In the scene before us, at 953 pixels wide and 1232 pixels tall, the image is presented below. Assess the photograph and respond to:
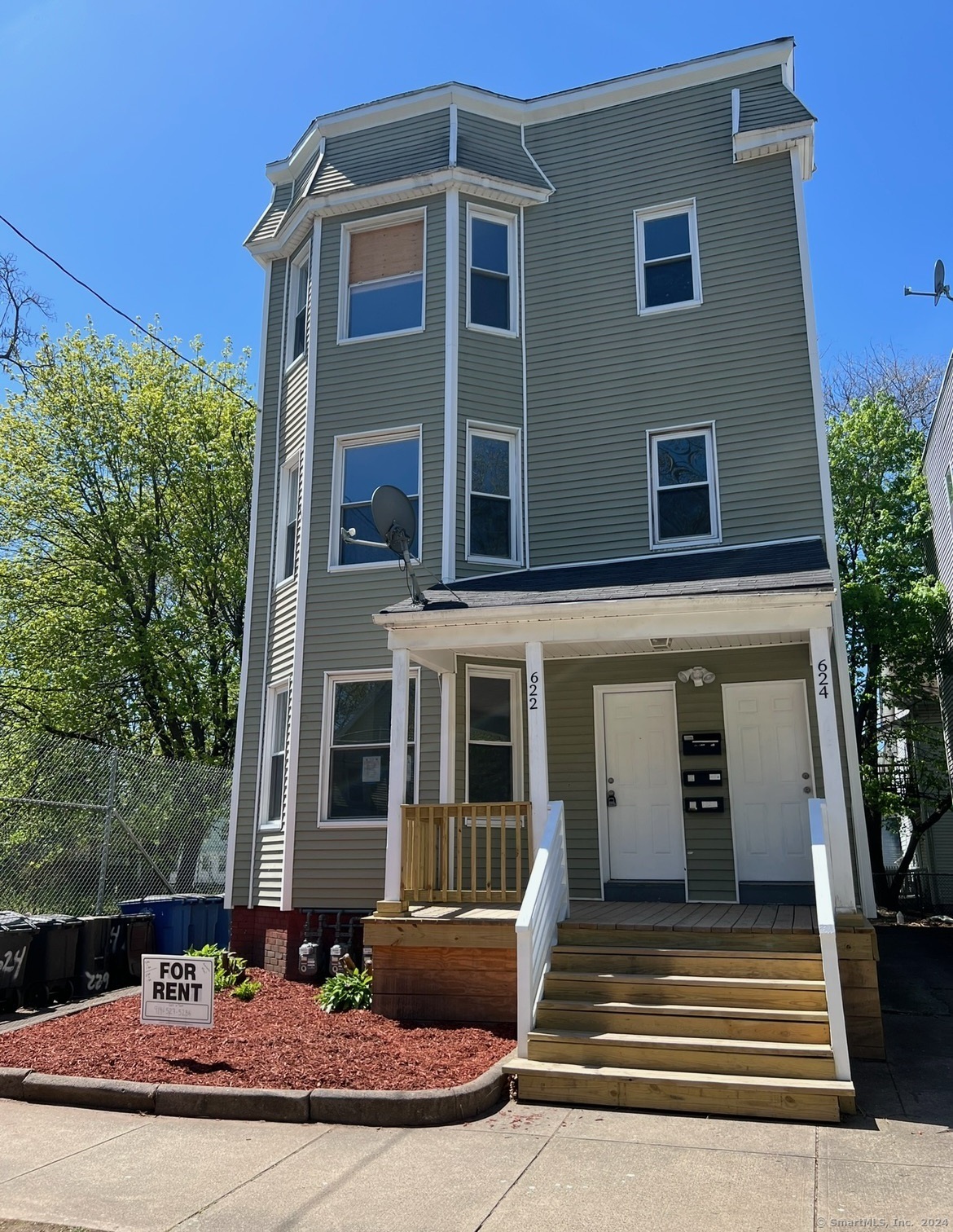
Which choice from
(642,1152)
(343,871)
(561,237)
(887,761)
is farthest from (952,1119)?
(887,761)

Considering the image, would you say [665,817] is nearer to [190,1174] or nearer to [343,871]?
[343,871]

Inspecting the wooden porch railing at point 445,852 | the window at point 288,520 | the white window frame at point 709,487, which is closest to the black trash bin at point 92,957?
the wooden porch railing at point 445,852

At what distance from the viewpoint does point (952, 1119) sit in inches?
207

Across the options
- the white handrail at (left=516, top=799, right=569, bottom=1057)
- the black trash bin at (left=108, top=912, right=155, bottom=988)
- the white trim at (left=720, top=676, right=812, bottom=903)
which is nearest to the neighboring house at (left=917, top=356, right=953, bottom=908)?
the white trim at (left=720, top=676, right=812, bottom=903)

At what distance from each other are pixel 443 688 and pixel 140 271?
5772 millimetres

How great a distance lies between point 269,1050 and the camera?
20.8ft

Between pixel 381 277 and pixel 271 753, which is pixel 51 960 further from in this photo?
pixel 381 277

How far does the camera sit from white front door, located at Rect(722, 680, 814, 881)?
916cm

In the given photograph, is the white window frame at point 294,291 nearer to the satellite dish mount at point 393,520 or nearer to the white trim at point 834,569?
the satellite dish mount at point 393,520

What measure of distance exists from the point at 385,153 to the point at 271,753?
7942 millimetres

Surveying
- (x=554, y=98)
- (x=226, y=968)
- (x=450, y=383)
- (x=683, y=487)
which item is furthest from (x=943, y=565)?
(x=226, y=968)

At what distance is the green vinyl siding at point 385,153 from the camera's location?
11961mm

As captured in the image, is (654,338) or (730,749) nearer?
(730,749)

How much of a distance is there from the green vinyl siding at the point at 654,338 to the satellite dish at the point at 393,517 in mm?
2023
